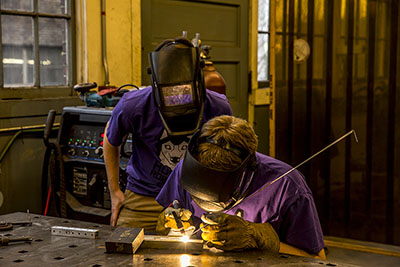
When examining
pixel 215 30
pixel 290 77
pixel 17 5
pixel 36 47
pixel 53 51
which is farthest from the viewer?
pixel 215 30

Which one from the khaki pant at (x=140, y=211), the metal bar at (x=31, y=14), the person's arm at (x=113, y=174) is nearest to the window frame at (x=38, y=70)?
the metal bar at (x=31, y=14)

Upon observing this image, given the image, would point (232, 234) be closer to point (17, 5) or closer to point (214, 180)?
point (214, 180)

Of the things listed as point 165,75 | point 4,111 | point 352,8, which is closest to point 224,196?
point 165,75

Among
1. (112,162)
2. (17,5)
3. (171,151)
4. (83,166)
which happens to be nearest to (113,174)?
(112,162)

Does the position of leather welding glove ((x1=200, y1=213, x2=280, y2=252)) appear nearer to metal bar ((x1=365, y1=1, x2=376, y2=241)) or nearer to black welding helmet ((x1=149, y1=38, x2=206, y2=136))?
black welding helmet ((x1=149, y1=38, x2=206, y2=136))

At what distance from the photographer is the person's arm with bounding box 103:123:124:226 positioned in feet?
8.49

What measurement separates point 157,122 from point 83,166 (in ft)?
2.61

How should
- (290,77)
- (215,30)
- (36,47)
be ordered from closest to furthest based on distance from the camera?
(36,47) < (290,77) < (215,30)

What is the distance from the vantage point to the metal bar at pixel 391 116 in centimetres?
334

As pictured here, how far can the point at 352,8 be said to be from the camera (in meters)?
3.42

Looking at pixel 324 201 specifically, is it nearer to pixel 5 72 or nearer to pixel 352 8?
pixel 352 8

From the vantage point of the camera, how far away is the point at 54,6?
3.44m

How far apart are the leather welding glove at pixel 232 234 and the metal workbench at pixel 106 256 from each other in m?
0.02

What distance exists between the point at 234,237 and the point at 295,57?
7.32 feet
